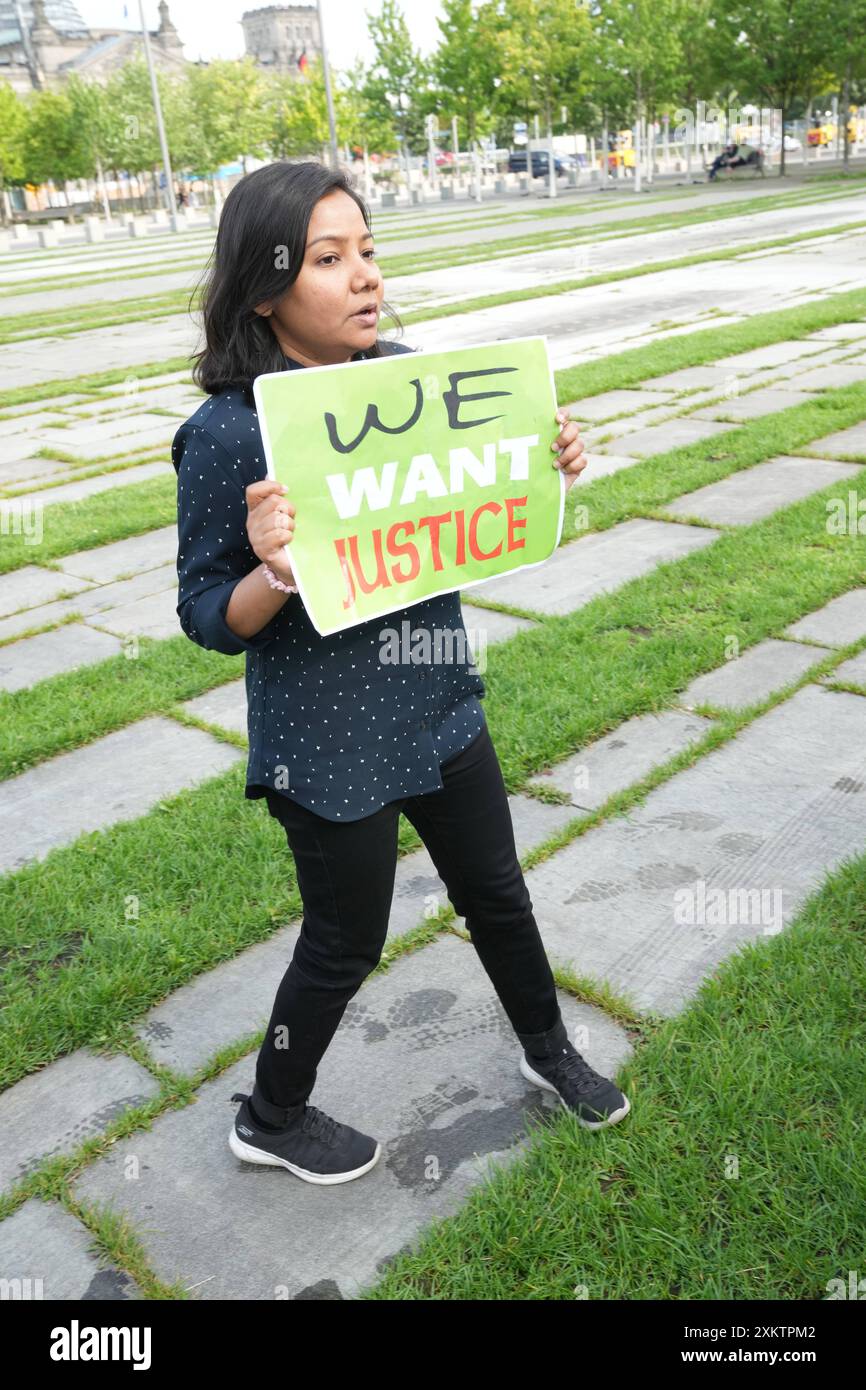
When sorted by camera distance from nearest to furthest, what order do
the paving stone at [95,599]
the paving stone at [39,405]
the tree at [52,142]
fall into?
the paving stone at [95,599], the paving stone at [39,405], the tree at [52,142]

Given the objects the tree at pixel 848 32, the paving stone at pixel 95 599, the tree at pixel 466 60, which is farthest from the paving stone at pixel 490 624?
the tree at pixel 466 60

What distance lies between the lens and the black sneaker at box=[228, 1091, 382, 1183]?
2.42 meters

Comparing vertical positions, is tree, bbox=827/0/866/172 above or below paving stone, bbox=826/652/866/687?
above

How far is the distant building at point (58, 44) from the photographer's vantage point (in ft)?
332

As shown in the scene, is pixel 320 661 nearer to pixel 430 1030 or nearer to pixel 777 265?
pixel 430 1030

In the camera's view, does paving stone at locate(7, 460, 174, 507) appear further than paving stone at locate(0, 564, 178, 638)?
Yes

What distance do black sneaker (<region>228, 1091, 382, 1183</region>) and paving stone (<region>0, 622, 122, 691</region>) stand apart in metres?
2.93

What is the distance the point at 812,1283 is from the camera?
2084 millimetres

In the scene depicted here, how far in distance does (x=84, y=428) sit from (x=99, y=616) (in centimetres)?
474

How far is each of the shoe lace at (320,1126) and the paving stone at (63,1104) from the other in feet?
1.42

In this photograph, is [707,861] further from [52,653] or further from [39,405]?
[39,405]

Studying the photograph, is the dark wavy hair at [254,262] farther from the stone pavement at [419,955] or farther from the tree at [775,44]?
the tree at [775,44]

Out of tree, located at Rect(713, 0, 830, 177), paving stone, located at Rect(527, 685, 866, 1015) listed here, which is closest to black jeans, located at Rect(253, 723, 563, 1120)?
paving stone, located at Rect(527, 685, 866, 1015)

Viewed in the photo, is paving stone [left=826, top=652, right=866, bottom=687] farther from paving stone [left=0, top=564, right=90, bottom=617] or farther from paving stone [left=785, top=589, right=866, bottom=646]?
paving stone [left=0, top=564, right=90, bottom=617]
